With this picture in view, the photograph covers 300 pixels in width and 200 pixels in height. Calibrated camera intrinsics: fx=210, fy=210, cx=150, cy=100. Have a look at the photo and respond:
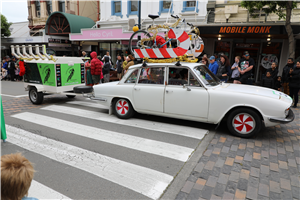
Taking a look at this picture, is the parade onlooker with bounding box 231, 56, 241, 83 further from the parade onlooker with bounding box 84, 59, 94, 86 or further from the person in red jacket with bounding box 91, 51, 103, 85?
the parade onlooker with bounding box 84, 59, 94, 86

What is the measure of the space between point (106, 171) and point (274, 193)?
2522 millimetres

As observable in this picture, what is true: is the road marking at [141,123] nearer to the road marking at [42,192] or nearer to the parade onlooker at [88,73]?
the parade onlooker at [88,73]

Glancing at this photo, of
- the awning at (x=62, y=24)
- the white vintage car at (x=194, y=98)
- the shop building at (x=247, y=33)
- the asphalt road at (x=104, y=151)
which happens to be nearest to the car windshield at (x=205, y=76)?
the white vintage car at (x=194, y=98)

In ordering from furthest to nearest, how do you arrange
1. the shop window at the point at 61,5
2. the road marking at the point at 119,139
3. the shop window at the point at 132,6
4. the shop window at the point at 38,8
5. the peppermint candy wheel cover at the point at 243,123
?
1. the shop window at the point at 38,8
2. the shop window at the point at 61,5
3. the shop window at the point at 132,6
4. the peppermint candy wheel cover at the point at 243,123
5. the road marking at the point at 119,139

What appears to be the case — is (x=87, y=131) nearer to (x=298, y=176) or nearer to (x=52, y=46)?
(x=298, y=176)

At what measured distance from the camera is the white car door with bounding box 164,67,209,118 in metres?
5.08

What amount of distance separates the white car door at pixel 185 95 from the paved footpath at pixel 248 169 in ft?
2.67

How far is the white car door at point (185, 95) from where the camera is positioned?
200 inches

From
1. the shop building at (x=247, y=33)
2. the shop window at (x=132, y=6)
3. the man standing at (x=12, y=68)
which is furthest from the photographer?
the man standing at (x=12, y=68)

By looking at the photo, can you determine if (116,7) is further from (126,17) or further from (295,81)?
(295,81)

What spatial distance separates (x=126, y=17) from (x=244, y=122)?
14.2m

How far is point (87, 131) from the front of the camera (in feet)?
17.5

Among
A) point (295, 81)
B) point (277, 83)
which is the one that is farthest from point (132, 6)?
point (295, 81)

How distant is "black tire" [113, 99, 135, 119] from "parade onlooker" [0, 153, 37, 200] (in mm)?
4759
